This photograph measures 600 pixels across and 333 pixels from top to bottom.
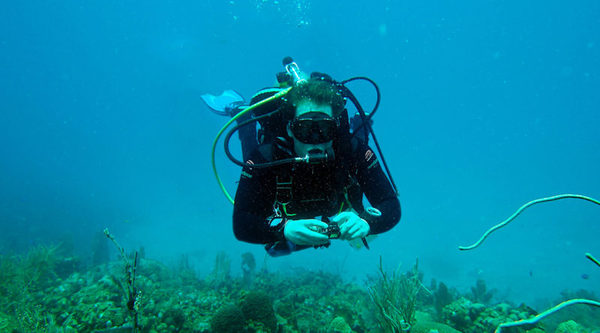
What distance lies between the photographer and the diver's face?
9.20 feet

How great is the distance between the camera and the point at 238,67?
69.9 meters

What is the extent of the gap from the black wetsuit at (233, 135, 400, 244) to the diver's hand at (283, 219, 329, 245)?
0.42 meters

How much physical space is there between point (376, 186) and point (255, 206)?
54.2 inches

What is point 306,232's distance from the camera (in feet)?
7.22

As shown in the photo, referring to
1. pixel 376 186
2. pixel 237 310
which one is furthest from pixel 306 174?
pixel 237 310

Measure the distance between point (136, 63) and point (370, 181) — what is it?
104 meters

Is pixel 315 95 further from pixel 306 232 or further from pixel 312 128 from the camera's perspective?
pixel 306 232

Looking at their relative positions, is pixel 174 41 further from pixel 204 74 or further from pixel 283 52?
pixel 283 52

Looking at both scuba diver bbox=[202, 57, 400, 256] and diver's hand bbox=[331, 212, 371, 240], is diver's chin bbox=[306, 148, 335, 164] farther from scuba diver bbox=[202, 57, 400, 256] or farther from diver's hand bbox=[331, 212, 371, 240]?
diver's hand bbox=[331, 212, 371, 240]

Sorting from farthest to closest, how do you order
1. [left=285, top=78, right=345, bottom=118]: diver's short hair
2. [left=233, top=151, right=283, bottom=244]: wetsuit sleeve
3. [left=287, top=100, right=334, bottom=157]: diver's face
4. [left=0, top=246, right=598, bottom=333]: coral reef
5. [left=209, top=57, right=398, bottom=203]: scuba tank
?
1. [left=0, top=246, right=598, bottom=333]: coral reef
2. [left=209, top=57, right=398, bottom=203]: scuba tank
3. [left=285, top=78, right=345, bottom=118]: diver's short hair
4. [left=287, top=100, right=334, bottom=157]: diver's face
5. [left=233, top=151, right=283, bottom=244]: wetsuit sleeve

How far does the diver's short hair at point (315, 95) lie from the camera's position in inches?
115

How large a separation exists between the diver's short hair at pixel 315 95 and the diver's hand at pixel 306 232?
4.17ft

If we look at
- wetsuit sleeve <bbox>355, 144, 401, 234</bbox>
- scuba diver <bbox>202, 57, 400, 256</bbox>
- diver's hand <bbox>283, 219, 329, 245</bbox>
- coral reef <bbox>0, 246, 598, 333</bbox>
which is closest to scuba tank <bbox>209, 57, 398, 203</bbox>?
scuba diver <bbox>202, 57, 400, 256</bbox>

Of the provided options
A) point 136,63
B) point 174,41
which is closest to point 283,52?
point 174,41
